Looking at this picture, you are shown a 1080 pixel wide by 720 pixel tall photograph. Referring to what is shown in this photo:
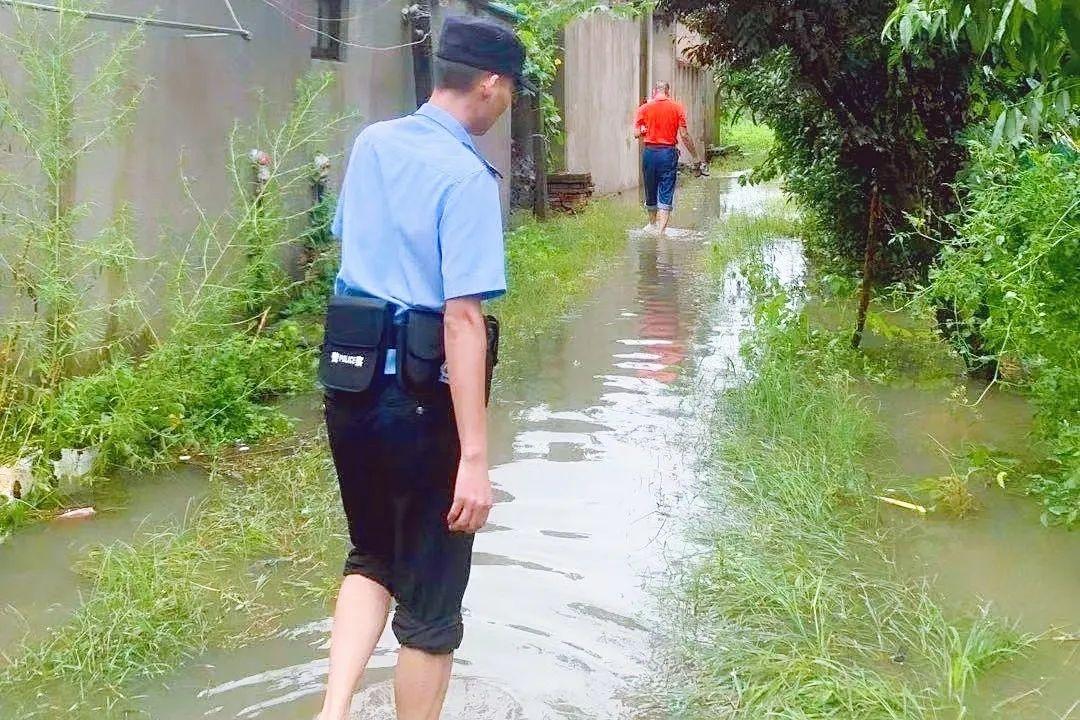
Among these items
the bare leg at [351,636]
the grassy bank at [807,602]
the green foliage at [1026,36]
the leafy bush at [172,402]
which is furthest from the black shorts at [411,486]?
the leafy bush at [172,402]

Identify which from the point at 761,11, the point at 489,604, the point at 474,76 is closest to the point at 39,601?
the point at 489,604

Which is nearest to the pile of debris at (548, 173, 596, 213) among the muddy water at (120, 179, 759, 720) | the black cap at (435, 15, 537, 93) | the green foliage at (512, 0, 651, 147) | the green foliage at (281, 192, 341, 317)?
the green foliage at (512, 0, 651, 147)

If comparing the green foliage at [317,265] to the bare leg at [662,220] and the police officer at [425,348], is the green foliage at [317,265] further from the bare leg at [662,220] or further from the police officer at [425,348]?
the bare leg at [662,220]

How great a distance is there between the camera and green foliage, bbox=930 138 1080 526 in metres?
4.03

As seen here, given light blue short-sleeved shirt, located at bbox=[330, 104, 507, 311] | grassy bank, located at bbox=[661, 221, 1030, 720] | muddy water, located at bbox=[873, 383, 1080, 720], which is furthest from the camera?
muddy water, located at bbox=[873, 383, 1080, 720]

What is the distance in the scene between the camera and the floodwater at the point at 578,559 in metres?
3.24

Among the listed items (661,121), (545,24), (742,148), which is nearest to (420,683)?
(545,24)

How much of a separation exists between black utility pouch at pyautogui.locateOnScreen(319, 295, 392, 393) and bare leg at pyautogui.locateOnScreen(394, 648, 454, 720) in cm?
67

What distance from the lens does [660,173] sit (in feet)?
44.2

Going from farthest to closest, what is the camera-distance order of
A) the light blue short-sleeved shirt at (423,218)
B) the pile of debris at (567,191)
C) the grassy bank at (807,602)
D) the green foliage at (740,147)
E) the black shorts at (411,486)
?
the green foliage at (740,147)
the pile of debris at (567,191)
the grassy bank at (807,602)
the black shorts at (411,486)
the light blue short-sleeved shirt at (423,218)

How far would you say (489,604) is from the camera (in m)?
3.84

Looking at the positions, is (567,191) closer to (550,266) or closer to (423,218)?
(550,266)

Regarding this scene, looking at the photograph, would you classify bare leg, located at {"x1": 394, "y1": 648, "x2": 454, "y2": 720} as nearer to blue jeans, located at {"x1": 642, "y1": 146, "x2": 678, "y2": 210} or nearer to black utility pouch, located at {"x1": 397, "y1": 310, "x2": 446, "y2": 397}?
black utility pouch, located at {"x1": 397, "y1": 310, "x2": 446, "y2": 397}

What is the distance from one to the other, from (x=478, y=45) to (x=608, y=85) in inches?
639
